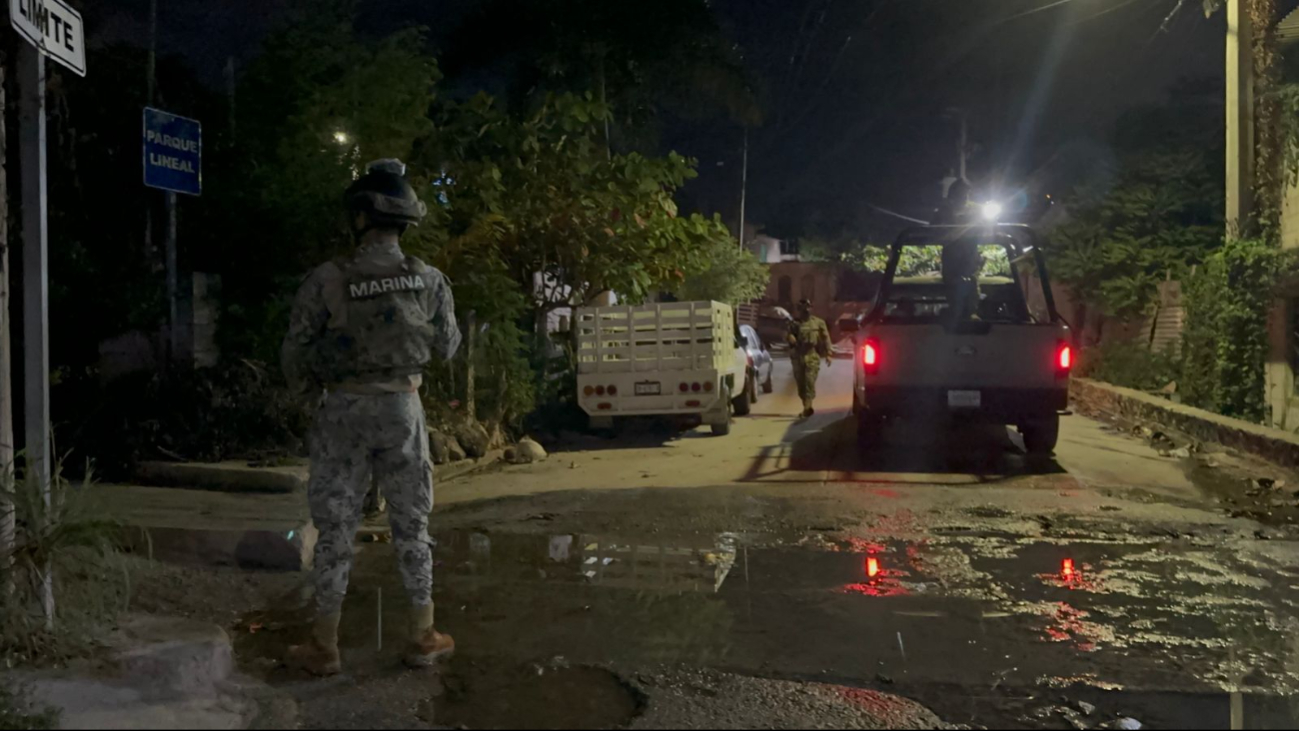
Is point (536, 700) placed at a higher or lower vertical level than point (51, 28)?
lower

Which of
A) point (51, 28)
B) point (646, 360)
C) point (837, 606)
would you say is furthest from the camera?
point (646, 360)


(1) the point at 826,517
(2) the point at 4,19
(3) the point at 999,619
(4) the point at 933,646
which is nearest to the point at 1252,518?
(1) the point at 826,517

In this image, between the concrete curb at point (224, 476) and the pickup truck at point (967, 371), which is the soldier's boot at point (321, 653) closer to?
the concrete curb at point (224, 476)

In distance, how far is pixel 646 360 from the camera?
524 inches

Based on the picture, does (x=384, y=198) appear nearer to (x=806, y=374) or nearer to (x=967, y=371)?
(x=967, y=371)

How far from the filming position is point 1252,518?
328 inches

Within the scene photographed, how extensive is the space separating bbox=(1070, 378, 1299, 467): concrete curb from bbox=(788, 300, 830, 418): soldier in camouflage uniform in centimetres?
419

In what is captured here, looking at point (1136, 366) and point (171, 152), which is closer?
point (171, 152)

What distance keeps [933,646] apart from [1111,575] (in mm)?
1930

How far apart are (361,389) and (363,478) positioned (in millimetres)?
383

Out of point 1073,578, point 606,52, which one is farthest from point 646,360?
point 606,52

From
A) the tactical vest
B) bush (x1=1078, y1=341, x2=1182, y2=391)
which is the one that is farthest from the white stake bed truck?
the tactical vest

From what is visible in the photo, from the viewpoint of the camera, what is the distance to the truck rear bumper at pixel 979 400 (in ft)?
35.1

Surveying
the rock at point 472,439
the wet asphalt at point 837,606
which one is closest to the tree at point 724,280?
the rock at point 472,439
